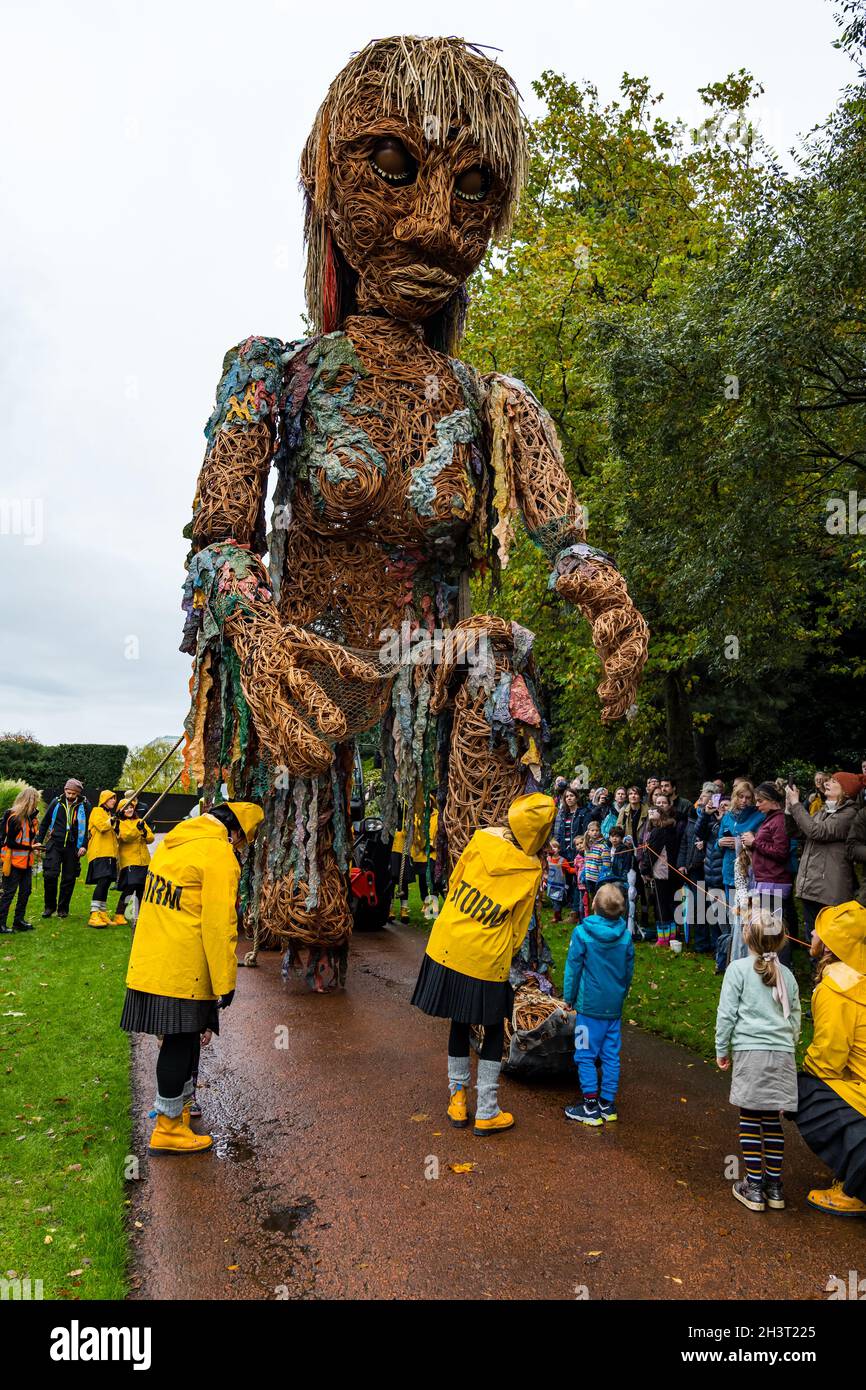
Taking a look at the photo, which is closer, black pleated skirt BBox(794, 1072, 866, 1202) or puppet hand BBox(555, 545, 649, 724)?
black pleated skirt BBox(794, 1072, 866, 1202)

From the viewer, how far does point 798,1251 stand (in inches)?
105

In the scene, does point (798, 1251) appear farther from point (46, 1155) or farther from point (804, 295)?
point (804, 295)

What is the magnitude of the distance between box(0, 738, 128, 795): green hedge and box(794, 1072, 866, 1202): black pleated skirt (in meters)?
19.3

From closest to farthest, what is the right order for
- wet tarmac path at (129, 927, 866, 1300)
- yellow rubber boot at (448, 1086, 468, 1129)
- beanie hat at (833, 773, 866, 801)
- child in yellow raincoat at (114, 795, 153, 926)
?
wet tarmac path at (129, 927, 866, 1300)
yellow rubber boot at (448, 1086, 468, 1129)
beanie hat at (833, 773, 866, 801)
child in yellow raincoat at (114, 795, 153, 926)

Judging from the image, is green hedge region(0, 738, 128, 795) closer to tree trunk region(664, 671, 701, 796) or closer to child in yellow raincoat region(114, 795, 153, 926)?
child in yellow raincoat region(114, 795, 153, 926)

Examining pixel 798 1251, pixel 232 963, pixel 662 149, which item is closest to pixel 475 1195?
pixel 798 1251

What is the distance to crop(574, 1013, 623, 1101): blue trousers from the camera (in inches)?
142

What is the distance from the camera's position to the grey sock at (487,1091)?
336 centimetres

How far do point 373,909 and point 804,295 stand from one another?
19.6 feet

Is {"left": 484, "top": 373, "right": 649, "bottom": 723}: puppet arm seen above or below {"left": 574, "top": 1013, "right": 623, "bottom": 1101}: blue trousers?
above

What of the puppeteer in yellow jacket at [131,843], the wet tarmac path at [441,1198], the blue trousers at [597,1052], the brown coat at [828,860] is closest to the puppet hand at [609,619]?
the blue trousers at [597,1052]

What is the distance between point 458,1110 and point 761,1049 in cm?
112

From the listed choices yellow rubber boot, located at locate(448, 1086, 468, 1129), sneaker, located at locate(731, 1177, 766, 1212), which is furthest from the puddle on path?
sneaker, located at locate(731, 1177, 766, 1212)

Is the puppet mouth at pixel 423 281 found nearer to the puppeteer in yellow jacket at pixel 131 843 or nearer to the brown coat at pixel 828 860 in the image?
the brown coat at pixel 828 860
